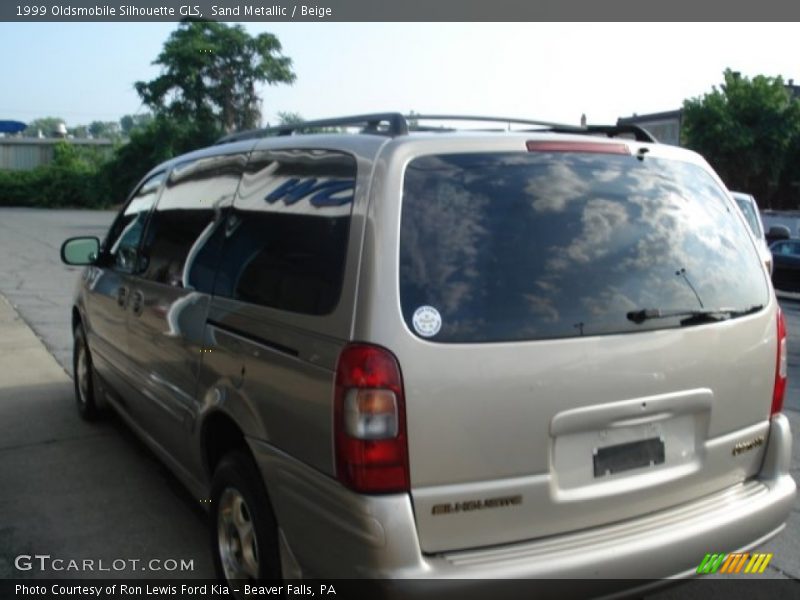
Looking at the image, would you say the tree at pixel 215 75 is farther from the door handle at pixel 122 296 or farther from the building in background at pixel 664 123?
the door handle at pixel 122 296

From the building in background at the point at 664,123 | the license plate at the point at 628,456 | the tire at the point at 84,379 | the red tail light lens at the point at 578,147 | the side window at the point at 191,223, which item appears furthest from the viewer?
the building in background at the point at 664,123

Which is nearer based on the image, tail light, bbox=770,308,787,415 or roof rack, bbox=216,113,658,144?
roof rack, bbox=216,113,658,144

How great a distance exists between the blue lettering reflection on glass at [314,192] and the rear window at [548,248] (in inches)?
10.7

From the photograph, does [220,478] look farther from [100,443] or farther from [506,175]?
[100,443]

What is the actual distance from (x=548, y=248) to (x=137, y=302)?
259 cm

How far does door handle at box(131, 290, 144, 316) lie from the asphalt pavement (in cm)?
106

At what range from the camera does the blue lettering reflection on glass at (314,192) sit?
2.70 metres

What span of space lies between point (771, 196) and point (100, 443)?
130 ft

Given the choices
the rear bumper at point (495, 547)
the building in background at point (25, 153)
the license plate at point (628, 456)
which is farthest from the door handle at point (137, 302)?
the building in background at point (25, 153)

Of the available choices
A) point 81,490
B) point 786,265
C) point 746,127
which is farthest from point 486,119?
point 746,127

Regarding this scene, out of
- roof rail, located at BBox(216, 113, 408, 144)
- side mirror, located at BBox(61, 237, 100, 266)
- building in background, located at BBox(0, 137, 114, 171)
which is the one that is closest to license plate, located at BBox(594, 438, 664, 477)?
roof rail, located at BBox(216, 113, 408, 144)

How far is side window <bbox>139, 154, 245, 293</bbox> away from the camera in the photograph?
139 inches

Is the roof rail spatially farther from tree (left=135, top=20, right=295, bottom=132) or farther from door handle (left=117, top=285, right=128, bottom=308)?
tree (left=135, top=20, right=295, bottom=132)

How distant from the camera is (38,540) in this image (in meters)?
3.97
